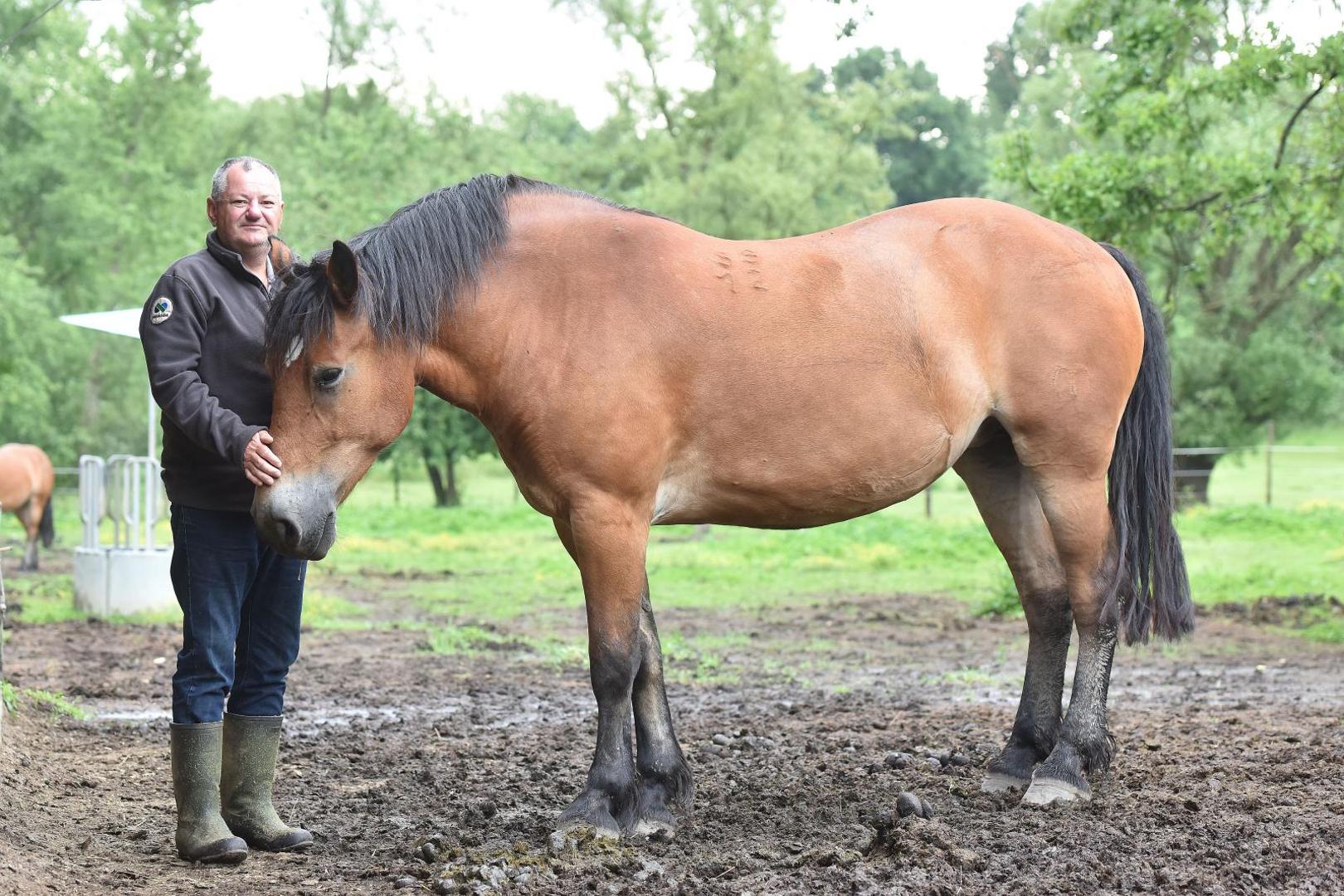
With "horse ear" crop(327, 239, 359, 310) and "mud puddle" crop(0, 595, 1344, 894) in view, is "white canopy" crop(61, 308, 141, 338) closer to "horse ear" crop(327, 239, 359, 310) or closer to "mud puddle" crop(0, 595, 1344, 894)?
"mud puddle" crop(0, 595, 1344, 894)

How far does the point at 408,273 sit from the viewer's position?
406 cm

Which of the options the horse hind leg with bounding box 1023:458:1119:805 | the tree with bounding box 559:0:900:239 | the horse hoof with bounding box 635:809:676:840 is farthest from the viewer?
the tree with bounding box 559:0:900:239

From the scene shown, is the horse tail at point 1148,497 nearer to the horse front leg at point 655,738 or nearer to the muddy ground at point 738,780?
the muddy ground at point 738,780

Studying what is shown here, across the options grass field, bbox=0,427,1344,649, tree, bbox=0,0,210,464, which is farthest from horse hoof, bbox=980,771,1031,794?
tree, bbox=0,0,210,464

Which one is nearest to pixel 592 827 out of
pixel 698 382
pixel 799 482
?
pixel 799 482

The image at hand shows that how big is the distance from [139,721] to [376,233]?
345 cm

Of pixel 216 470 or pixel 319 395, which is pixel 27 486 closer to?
pixel 216 470

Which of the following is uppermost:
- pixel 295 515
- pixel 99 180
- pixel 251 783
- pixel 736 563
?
pixel 99 180

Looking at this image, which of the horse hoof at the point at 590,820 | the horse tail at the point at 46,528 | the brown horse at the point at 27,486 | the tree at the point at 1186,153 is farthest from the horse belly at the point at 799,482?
the horse tail at the point at 46,528

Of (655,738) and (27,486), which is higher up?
(27,486)

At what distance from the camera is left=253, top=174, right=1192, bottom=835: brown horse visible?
13.3 feet

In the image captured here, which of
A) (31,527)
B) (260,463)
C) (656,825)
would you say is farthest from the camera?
(31,527)

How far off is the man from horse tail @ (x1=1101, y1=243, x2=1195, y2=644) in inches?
126

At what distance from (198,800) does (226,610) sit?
0.60m
